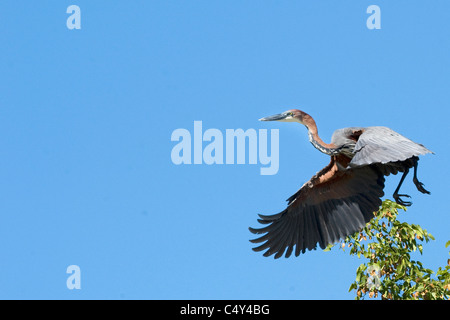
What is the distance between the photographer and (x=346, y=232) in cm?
1195

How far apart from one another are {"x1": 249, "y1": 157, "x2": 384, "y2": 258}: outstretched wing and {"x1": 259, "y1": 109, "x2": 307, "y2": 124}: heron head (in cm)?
83

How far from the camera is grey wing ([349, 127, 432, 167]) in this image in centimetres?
1002

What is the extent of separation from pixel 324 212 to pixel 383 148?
2.15 meters

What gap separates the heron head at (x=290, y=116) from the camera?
11672 millimetres

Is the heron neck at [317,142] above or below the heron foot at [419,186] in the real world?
above

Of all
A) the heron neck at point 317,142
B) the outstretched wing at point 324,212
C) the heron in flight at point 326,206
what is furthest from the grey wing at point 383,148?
the outstretched wing at point 324,212

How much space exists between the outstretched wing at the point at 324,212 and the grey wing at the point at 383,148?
1.28 m

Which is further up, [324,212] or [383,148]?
[383,148]

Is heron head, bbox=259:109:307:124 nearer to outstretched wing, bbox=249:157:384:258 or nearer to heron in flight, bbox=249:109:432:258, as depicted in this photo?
heron in flight, bbox=249:109:432:258

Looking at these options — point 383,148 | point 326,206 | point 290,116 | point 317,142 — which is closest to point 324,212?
point 326,206

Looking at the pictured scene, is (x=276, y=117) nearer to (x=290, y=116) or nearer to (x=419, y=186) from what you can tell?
(x=290, y=116)

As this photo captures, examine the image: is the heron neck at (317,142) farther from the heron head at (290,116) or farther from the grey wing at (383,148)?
the grey wing at (383,148)

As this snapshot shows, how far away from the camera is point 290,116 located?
11.7 m
